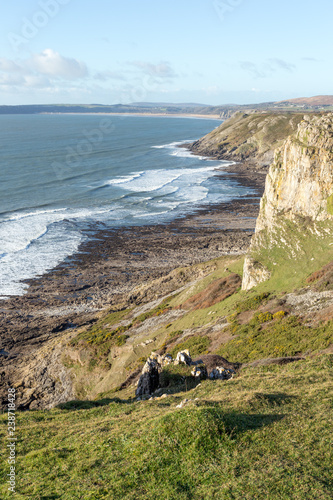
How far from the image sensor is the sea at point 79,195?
72562 mm

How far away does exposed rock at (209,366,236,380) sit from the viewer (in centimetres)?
2655

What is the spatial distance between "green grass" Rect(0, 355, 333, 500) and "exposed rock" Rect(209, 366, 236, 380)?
4474mm

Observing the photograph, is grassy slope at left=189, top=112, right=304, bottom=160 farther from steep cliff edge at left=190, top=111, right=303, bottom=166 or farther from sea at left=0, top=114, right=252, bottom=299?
sea at left=0, top=114, right=252, bottom=299

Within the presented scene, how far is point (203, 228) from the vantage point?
85.9 meters

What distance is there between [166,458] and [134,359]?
74.5 ft

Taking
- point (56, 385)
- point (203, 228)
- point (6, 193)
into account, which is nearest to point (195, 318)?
point (56, 385)

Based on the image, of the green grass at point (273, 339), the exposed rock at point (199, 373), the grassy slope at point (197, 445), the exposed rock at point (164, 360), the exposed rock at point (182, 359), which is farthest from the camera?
the exposed rock at point (164, 360)

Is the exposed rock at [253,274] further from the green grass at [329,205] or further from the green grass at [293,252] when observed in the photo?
the green grass at [329,205]

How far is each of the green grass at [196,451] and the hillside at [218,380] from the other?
59mm

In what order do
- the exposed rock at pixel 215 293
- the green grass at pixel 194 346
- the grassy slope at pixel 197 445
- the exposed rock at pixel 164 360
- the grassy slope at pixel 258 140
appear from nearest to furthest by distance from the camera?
1. the grassy slope at pixel 197 445
2. the exposed rock at pixel 164 360
3. the green grass at pixel 194 346
4. the exposed rock at pixel 215 293
5. the grassy slope at pixel 258 140

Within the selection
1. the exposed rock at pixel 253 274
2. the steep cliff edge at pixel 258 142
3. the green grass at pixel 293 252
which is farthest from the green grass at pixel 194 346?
the steep cliff edge at pixel 258 142

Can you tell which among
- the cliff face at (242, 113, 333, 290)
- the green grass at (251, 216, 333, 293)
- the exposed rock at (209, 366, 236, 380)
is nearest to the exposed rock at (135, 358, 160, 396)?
the exposed rock at (209, 366, 236, 380)

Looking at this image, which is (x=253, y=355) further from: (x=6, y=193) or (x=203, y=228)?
(x=6, y=193)

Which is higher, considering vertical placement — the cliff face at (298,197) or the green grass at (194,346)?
the cliff face at (298,197)
